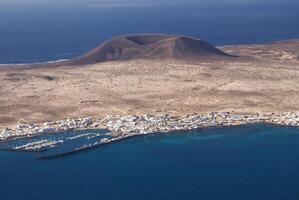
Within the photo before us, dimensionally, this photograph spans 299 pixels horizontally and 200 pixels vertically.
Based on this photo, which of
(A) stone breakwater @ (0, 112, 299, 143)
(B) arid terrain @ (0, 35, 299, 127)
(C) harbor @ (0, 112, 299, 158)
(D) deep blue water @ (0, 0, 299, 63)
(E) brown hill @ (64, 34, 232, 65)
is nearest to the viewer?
(C) harbor @ (0, 112, 299, 158)

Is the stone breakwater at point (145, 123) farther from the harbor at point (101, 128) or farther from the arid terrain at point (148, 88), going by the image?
the arid terrain at point (148, 88)

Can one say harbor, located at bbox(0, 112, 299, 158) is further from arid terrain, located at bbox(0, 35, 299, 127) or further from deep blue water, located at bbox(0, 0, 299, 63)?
deep blue water, located at bbox(0, 0, 299, 63)

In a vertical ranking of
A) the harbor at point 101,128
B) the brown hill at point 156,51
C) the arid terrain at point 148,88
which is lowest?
the harbor at point 101,128

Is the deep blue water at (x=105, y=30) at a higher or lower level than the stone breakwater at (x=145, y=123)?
higher

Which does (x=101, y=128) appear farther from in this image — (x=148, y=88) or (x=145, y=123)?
(x=148, y=88)

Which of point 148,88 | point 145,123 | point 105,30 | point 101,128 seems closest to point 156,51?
point 148,88

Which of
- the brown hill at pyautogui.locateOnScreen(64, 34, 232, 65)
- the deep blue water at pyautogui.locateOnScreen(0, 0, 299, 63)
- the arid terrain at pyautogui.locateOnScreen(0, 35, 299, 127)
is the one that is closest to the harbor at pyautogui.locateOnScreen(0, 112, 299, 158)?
the arid terrain at pyautogui.locateOnScreen(0, 35, 299, 127)

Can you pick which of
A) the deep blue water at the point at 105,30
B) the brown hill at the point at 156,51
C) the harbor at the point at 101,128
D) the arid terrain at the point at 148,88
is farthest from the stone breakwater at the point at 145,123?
the deep blue water at the point at 105,30
